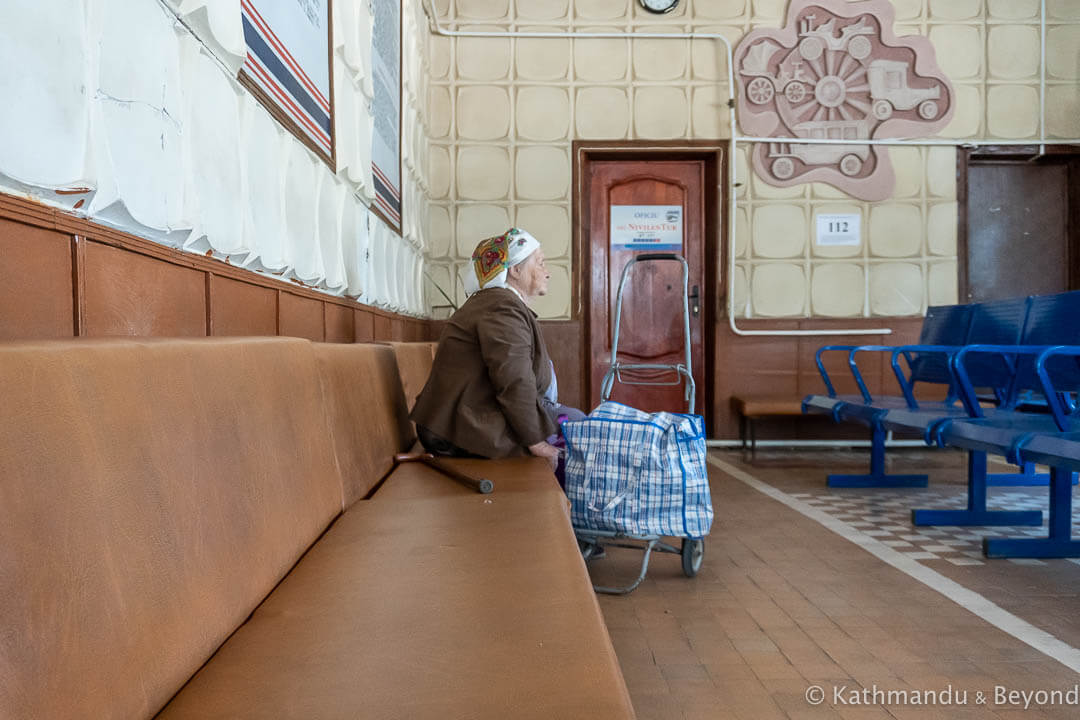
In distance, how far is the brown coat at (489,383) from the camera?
2.63m

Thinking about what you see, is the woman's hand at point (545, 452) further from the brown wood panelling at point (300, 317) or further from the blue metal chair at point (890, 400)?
the blue metal chair at point (890, 400)

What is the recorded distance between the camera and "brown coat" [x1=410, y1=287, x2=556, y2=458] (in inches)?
104

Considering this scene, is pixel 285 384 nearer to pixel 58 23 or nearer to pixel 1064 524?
pixel 58 23

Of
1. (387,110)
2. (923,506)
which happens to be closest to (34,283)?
(387,110)

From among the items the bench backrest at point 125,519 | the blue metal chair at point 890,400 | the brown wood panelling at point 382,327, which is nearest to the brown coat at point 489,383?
the brown wood panelling at point 382,327

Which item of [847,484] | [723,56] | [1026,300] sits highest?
[723,56]

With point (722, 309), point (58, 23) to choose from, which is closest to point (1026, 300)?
point (722, 309)

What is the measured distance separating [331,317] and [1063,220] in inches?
235

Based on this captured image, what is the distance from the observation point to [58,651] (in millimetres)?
665

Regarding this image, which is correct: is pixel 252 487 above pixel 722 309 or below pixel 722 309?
below

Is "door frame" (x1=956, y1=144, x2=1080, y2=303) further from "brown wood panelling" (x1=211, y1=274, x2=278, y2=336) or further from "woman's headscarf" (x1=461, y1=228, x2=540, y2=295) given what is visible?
"brown wood panelling" (x1=211, y1=274, x2=278, y2=336)

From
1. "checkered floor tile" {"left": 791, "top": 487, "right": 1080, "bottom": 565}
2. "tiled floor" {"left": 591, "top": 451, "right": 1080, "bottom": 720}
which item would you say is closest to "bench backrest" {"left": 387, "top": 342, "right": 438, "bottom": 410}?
"tiled floor" {"left": 591, "top": 451, "right": 1080, "bottom": 720}

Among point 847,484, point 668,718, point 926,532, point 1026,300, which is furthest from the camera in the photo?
point 847,484

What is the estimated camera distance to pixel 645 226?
6.30m
